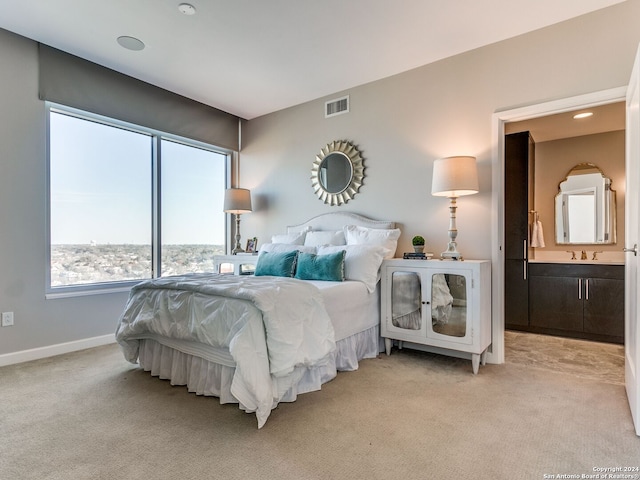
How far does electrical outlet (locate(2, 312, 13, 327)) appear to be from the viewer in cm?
301

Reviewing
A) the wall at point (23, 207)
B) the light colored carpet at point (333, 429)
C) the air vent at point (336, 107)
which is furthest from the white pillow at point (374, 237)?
the wall at point (23, 207)

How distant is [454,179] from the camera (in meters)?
2.95

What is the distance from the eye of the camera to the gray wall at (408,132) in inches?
108

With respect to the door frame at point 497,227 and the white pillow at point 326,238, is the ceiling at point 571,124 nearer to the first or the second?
the door frame at point 497,227

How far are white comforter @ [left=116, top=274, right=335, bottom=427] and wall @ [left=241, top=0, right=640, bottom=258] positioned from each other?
1657mm

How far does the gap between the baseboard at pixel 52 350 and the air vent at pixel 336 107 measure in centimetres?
338

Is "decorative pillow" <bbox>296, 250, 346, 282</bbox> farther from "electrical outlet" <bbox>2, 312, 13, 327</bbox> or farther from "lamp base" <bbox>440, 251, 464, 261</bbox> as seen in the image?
"electrical outlet" <bbox>2, 312, 13, 327</bbox>

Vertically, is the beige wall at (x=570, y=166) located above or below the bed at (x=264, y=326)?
above

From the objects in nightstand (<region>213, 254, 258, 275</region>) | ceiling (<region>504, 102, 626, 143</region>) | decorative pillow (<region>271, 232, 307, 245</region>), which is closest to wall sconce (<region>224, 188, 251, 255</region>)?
nightstand (<region>213, 254, 258, 275</region>)

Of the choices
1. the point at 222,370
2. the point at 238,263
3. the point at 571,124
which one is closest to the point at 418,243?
the point at 222,370

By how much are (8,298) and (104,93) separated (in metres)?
2.10

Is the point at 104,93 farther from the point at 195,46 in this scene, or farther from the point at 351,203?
the point at 351,203

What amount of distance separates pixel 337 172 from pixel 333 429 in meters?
2.81

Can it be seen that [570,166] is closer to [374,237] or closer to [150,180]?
[374,237]
